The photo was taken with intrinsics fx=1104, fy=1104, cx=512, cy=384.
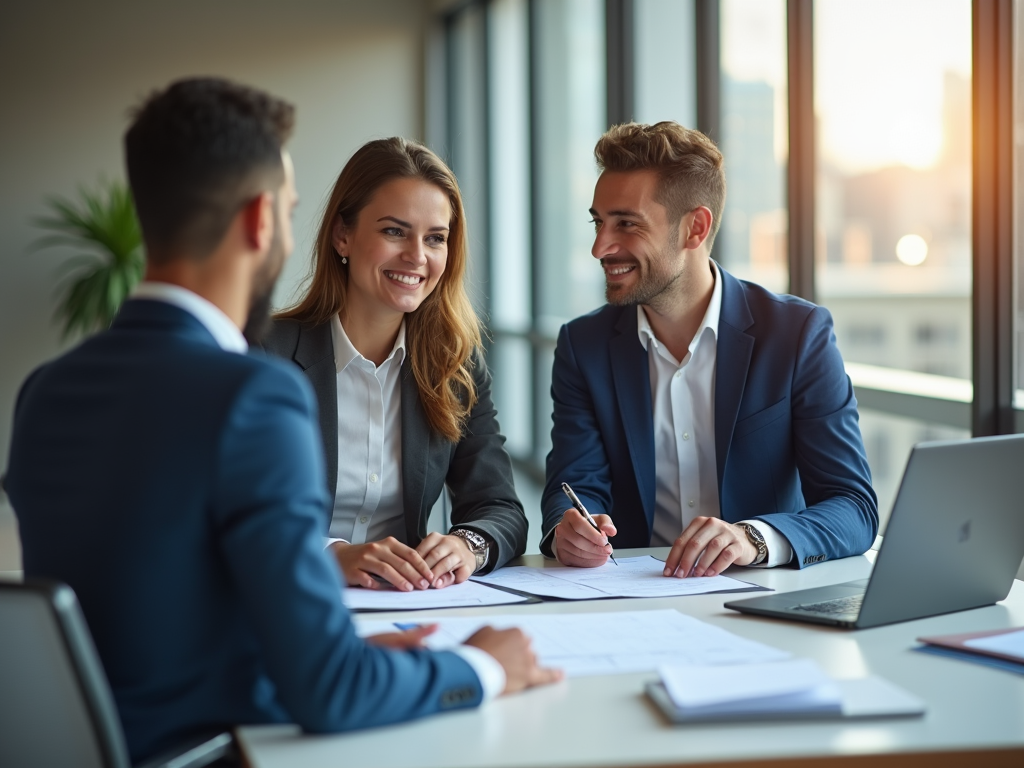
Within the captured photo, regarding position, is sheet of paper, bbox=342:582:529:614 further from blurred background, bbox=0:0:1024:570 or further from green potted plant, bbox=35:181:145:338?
green potted plant, bbox=35:181:145:338

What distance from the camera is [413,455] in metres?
2.37

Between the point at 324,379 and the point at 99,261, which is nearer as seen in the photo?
the point at 324,379

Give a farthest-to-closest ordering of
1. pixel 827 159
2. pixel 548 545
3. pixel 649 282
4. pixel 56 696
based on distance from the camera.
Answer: pixel 827 159, pixel 649 282, pixel 548 545, pixel 56 696

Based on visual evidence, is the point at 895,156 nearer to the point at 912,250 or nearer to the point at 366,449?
the point at 912,250

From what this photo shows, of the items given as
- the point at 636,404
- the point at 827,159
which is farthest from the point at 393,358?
the point at 827,159

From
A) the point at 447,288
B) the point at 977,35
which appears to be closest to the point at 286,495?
the point at 447,288

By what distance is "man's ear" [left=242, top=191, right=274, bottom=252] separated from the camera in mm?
1271

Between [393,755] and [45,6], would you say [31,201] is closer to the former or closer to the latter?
[45,6]

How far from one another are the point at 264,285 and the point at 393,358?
3.72 feet

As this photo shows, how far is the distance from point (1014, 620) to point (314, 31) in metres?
7.14

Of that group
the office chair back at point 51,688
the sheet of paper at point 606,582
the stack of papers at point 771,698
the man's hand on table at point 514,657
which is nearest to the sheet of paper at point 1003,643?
the stack of papers at point 771,698

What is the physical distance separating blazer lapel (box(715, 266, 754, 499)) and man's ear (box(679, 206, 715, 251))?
26 cm

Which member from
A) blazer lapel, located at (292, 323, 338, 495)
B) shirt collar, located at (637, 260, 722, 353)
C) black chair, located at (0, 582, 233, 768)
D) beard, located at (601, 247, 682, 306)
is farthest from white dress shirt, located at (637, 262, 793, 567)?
black chair, located at (0, 582, 233, 768)

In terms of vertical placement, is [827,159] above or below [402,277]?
above
